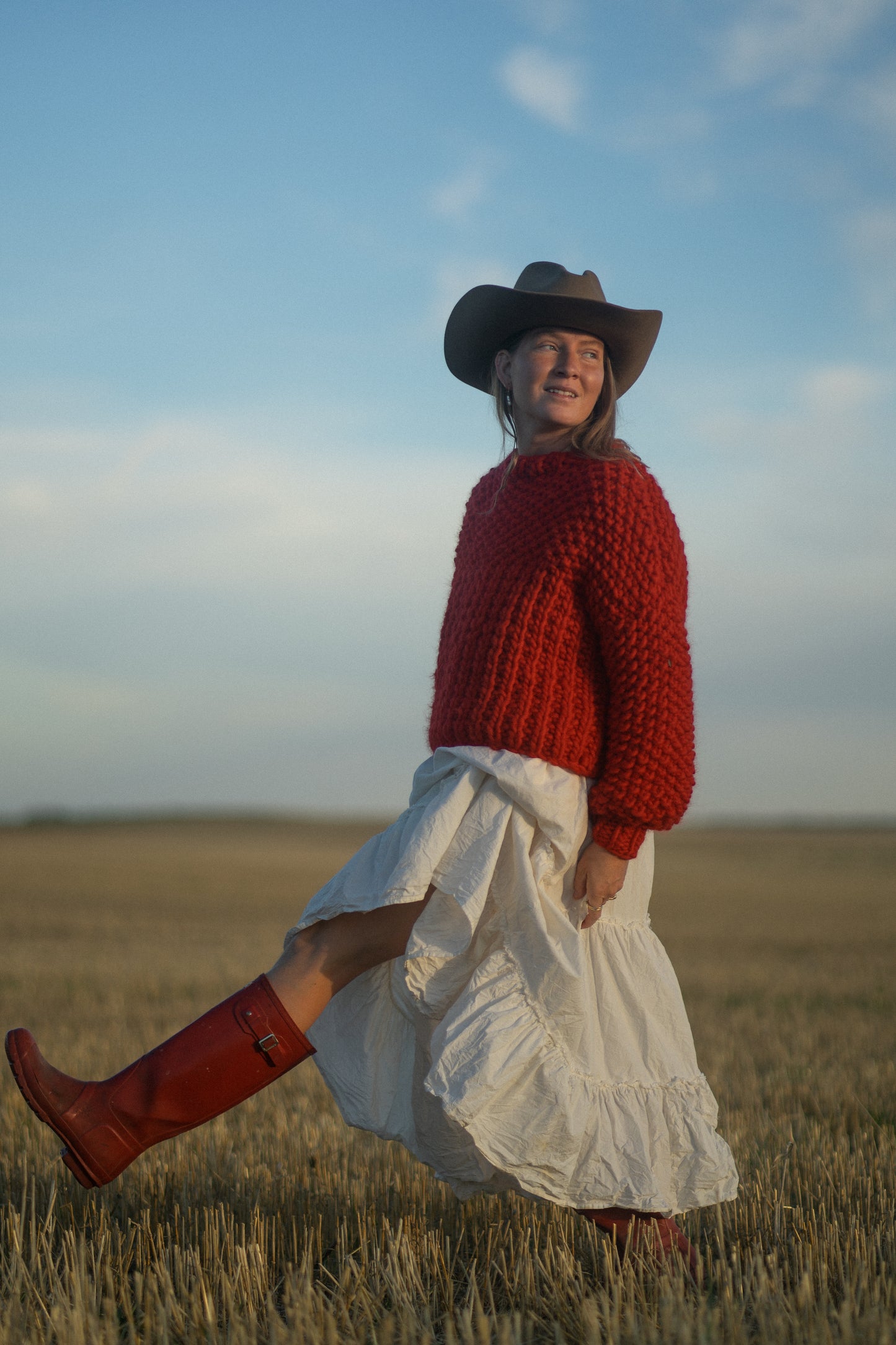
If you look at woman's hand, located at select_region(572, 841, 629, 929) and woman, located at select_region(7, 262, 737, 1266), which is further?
woman's hand, located at select_region(572, 841, 629, 929)

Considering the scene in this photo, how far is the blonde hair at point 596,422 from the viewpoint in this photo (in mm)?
2955

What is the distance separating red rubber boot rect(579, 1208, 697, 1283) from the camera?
2.63 metres

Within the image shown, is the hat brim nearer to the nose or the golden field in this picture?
the nose

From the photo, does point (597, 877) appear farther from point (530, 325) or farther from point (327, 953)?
point (530, 325)

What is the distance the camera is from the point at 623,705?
270 cm

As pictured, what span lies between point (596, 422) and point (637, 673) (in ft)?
2.60

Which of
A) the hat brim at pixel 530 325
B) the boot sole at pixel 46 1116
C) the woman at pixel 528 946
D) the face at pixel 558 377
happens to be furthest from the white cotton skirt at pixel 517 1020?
the hat brim at pixel 530 325

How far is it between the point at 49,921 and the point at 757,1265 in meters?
15.4

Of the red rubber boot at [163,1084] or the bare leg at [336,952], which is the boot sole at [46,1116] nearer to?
the red rubber boot at [163,1084]

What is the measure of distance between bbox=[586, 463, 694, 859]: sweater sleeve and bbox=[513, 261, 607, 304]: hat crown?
23.4 inches

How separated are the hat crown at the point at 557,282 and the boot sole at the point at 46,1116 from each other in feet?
7.23

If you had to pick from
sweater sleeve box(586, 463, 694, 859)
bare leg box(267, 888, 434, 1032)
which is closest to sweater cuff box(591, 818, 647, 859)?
sweater sleeve box(586, 463, 694, 859)

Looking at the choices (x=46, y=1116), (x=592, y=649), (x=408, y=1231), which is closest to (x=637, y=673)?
(x=592, y=649)

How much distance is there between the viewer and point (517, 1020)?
2553 millimetres
